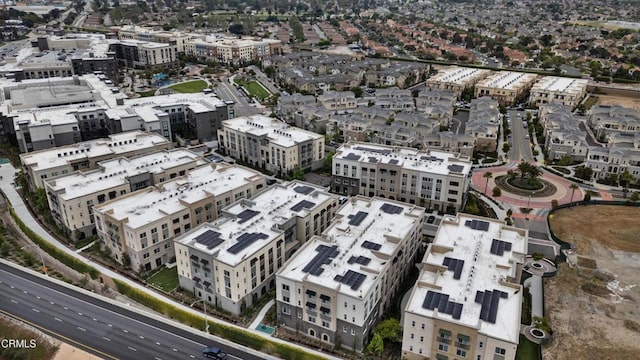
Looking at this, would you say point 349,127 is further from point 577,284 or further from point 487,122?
point 577,284

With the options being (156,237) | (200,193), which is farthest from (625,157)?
(156,237)

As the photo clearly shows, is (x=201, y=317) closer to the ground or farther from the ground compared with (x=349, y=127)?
closer to the ground

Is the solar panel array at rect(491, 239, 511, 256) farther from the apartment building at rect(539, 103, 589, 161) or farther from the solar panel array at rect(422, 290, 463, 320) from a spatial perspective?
the apartment building at rect(539, 103, 589, 161)

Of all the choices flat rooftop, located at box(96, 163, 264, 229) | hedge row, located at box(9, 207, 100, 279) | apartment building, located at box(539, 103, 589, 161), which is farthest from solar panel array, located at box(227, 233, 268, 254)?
apartment building, located at box(539, 103, 589, 161)

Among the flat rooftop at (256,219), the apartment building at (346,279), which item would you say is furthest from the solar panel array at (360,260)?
the flat rooftop at (256,219)

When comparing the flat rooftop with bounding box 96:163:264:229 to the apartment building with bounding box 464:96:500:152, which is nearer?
the flat rooftop with bounding box 96:163:264:229

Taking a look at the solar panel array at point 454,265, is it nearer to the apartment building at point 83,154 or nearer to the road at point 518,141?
the road at point 518,141

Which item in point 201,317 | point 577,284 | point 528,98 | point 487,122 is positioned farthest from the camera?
point 528,98

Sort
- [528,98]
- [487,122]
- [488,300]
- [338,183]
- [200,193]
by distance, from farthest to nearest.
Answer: [528,98] < [487,122] < [338,183] < [200,193] < [488,300]
